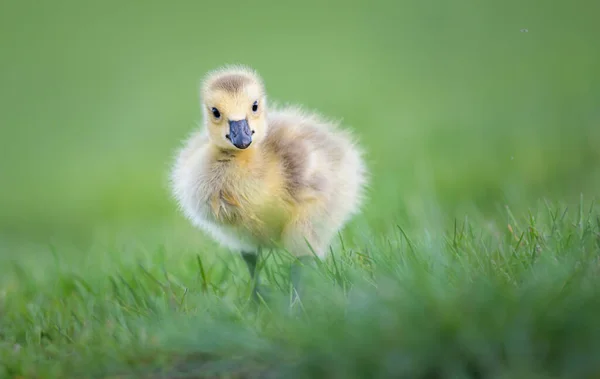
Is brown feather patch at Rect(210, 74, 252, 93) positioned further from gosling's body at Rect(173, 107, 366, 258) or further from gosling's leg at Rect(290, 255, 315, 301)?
gosling's leg at Rect(290, 255, 315, 301)

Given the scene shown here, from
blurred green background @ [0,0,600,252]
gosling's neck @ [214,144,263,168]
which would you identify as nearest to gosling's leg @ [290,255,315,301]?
gosling's neck @ [214,144,263,168]

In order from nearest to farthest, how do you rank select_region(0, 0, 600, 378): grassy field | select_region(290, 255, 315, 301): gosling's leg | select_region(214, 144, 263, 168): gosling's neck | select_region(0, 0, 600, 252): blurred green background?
select_region(0, 0, 600, 378): grassy field
select_region(290, 255, 315, 301): gosling's leg
select_region(214, 144, 263, 168): gosling's neck
select_region(0, 0, 600, 252): blurred green background

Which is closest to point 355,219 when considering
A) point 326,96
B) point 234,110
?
point 234,110

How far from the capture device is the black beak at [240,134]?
3.51m

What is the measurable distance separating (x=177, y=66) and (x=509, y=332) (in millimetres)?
8877

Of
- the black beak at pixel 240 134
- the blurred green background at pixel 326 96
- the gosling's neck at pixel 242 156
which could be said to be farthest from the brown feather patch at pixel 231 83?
the blurred green background at pixel 326 96

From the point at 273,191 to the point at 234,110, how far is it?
39 cm

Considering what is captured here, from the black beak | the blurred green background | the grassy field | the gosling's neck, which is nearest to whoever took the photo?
the grassy field

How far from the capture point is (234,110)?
11.9 ft

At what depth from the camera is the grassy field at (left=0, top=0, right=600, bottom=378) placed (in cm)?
246

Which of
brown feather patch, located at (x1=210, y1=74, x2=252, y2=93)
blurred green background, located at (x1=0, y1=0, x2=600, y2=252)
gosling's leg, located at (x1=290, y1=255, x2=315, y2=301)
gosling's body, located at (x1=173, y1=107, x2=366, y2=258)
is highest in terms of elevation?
blurred green background, located at (x1=0, y1=0, x2=600, y2=252)

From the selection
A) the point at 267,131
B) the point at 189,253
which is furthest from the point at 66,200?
the point at 267,131

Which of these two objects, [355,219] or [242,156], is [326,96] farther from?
[242,156]

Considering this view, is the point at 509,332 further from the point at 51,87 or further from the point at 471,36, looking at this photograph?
the point at 51,87
